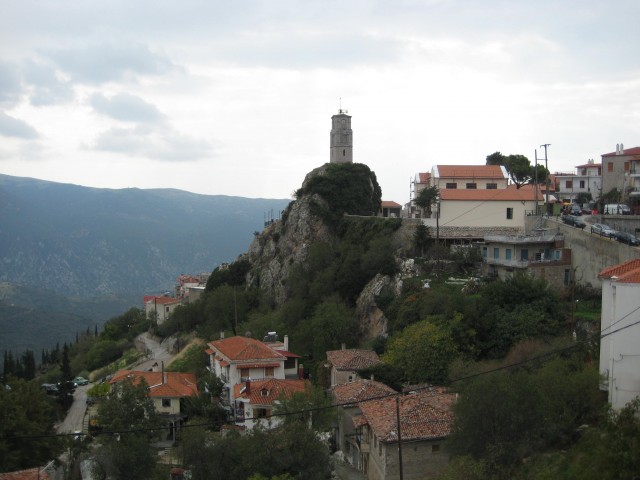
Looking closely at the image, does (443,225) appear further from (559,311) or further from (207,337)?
(207,337)

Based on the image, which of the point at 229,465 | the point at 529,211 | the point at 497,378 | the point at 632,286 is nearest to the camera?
the point at 632,286

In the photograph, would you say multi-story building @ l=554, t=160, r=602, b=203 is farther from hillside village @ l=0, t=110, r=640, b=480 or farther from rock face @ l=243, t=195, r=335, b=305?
rock face @ l=243, t=195, r=335, b=305

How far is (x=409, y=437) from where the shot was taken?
27.4 meters

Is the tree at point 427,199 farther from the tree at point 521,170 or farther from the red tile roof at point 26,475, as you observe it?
the red tile roof at point 26,475

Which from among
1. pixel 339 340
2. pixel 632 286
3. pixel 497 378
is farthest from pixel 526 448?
pixel 339 340

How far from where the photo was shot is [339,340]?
47344 millimetres

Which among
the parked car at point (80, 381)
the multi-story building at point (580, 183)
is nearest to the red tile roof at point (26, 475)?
the parked car at point (80, 381)

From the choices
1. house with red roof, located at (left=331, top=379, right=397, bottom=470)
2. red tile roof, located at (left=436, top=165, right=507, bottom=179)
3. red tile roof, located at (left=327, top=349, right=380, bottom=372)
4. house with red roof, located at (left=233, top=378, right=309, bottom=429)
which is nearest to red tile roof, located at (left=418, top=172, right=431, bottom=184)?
red tile roof, located at (left=436, top=165, right=507, bottom=179)

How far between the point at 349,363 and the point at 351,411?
19.7ft

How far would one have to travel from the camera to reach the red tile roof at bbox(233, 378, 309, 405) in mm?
37188

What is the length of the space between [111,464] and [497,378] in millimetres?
15649

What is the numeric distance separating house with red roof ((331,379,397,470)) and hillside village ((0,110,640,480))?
11 cm

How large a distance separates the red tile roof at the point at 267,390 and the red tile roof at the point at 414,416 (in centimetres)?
713

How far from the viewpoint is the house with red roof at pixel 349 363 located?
3878 cm
